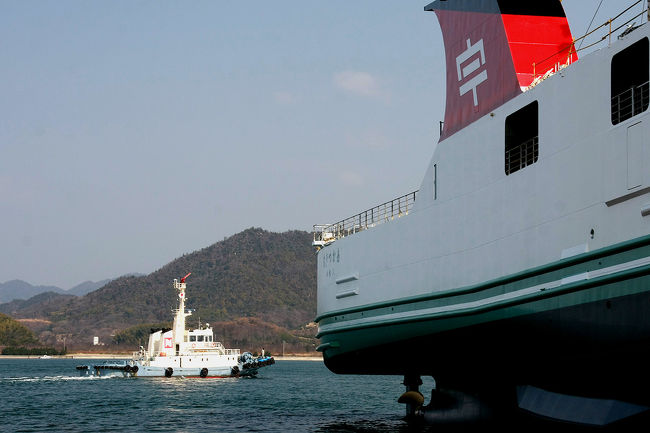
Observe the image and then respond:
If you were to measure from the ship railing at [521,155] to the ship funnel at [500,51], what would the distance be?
1031mm

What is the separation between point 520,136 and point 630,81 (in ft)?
10.3

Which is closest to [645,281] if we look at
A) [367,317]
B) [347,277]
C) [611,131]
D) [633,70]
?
[611,131]

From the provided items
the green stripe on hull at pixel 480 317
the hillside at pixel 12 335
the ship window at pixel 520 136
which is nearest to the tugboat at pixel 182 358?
the green stripe on hull at pixel 480 317

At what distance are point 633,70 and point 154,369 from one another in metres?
56.3

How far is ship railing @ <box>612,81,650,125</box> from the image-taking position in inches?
498

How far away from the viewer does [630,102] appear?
524 inches

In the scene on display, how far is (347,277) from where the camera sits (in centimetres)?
2444

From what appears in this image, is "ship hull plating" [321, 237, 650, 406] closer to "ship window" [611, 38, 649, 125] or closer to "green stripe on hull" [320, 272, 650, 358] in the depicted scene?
"green stripe on hull" [320, 272, 650, 358]

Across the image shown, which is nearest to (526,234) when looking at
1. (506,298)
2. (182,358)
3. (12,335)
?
(506,298)

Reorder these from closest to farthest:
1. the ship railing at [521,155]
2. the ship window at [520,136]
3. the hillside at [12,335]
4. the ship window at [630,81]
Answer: the ship window at [630,81] → the ship railing at [521,155] → the ship window at [520,136] → the hillside at [12,335]

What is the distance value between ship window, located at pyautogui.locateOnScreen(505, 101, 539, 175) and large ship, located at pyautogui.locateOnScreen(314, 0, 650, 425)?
0.03 m

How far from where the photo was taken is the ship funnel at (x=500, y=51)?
16719 millimetres

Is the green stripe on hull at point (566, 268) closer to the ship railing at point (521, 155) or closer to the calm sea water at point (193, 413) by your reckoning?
the ship railing at point (521, 155)

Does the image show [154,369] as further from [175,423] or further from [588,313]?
[588,313]
